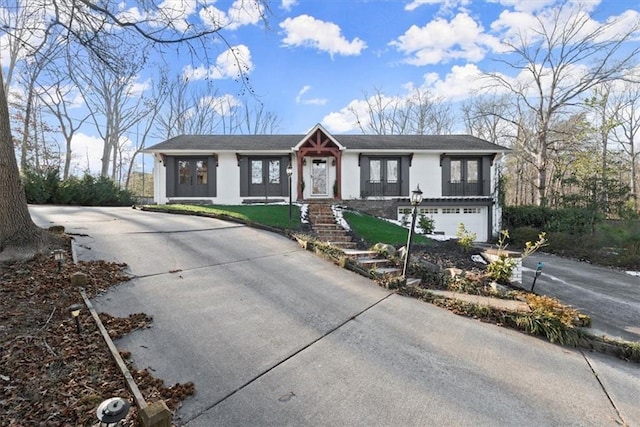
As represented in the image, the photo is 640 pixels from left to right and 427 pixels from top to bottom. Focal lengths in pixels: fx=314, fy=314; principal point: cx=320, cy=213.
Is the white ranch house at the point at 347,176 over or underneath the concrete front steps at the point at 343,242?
over

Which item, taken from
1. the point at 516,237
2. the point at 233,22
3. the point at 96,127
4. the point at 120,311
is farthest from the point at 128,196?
the point at 516,237

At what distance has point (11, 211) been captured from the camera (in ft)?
17.1

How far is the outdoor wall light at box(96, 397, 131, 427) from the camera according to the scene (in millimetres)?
1839

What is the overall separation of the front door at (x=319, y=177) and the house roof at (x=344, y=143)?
147cm

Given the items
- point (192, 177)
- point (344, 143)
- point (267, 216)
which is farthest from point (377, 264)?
point (192, 177)

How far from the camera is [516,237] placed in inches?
618

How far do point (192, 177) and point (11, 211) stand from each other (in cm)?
1131

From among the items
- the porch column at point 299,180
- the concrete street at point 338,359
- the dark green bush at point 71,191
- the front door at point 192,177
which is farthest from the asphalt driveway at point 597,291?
the dark green bush at point 71,191

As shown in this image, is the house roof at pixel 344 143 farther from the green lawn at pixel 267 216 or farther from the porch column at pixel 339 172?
the green lawn at pixel 267 216

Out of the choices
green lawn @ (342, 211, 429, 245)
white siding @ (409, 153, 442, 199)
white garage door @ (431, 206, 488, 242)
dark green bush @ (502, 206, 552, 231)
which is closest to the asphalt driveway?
green lawn @ (342, 211, 429, 245)

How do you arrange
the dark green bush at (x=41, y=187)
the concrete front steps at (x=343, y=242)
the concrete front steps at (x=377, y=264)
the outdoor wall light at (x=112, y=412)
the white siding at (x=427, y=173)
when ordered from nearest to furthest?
the outdoor wall light at (x=112, y=412) < the concrete front steps at (x=377, y=264) < the concrete front steps at (x=343, y=242) < the dark green bush at (x=41, y=187) < the white siding at (x=427, y=173)

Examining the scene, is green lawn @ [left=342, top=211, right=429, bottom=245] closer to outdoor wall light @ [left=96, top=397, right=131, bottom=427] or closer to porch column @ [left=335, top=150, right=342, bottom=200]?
porch column @ [left=335, top=150, right=342, bottom=200]

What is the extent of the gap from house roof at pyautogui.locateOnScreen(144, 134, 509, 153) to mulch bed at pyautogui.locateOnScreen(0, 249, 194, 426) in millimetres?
12556

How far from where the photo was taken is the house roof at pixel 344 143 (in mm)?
15977
